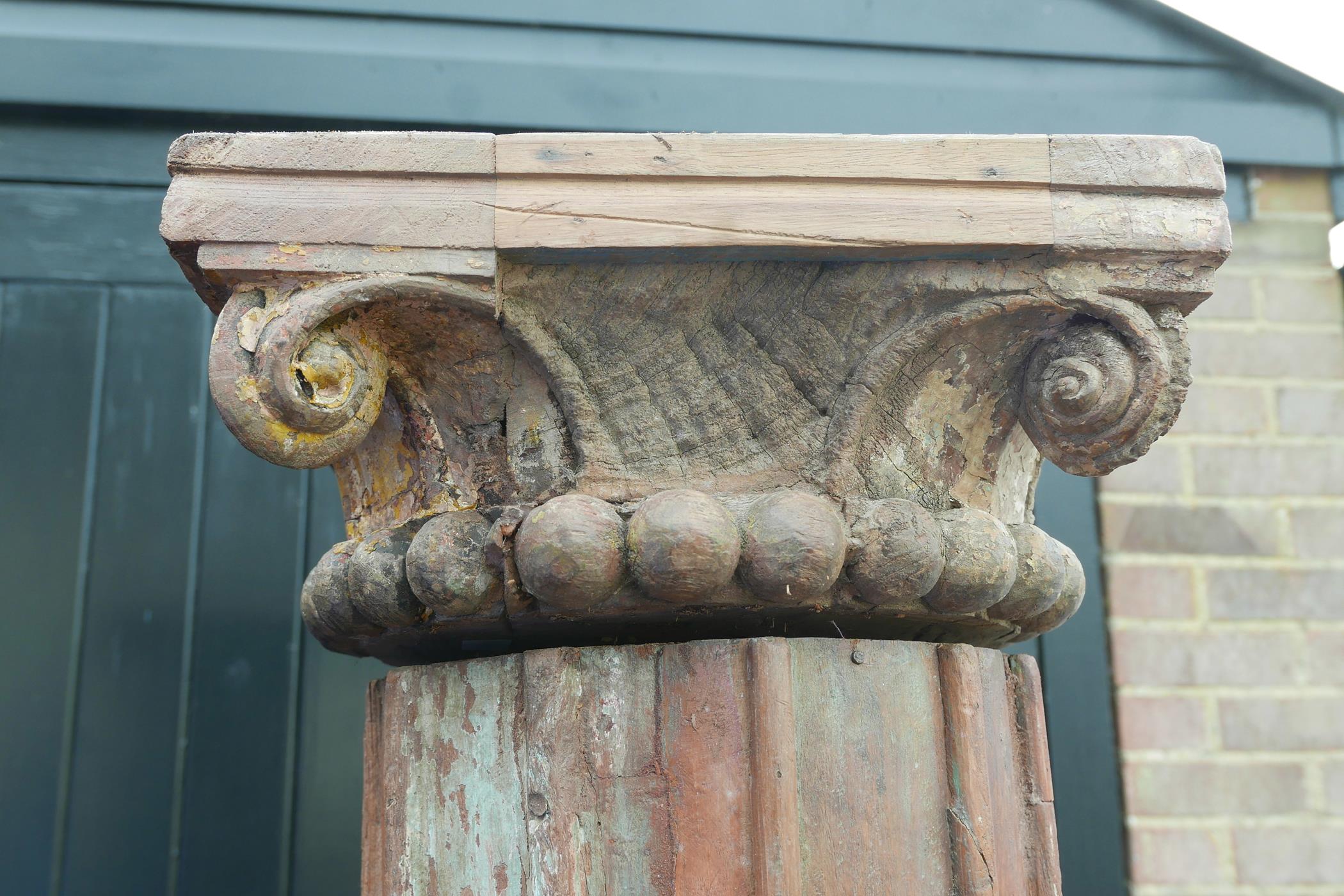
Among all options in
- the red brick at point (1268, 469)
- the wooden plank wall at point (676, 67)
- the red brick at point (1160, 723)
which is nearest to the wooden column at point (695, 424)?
the red brick at point (1160, 723)

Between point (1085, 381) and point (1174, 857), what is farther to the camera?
point (1174, 857)

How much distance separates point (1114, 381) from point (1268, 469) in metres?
1.34

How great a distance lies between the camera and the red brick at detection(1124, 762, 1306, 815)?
2.14m

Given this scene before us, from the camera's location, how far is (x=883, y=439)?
1.25 metres

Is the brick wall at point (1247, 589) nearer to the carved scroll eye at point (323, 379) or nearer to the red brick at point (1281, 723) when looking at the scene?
the red brick at point (1281, 723)

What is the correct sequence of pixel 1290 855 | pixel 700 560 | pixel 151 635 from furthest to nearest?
pixel 1290 855 < pixel 151 635 < pixel 700 560

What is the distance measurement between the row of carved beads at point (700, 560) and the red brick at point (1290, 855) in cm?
119

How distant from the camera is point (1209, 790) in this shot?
84.5 inches

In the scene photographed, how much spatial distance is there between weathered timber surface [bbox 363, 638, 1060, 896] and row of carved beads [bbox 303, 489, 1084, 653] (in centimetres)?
7

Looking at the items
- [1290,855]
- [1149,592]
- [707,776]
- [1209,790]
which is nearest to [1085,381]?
[707,776]

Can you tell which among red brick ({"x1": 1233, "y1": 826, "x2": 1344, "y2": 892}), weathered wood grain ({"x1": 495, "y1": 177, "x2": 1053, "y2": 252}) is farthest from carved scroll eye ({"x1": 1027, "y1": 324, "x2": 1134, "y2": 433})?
red brick ({"x1": 1233, "y1": 826, "x2": 1344, "y2": 892})

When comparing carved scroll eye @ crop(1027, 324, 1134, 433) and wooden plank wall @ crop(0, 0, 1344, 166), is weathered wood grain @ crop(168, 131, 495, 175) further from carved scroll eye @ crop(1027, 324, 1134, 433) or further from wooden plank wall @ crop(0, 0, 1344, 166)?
wooden plank wall @ crop(0, 0, 1344, 166)

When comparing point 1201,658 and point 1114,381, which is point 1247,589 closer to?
point 1201,658

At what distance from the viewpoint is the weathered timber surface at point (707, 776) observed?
3.70 ft
